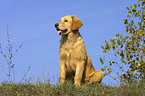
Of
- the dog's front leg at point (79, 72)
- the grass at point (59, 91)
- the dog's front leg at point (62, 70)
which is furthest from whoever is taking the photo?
the dog's front leg at point (62, 70)

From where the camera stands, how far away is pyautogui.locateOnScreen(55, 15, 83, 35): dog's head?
6945 mm

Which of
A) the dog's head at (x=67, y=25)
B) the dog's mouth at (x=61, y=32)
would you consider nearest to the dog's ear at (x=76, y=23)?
the dog's head at (x=67, y=25)

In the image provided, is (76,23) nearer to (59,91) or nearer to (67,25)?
(67,25)

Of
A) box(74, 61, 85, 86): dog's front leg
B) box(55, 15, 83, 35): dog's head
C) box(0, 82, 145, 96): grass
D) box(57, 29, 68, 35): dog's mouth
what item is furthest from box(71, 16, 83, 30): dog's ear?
box(0, 82, 145, 96): grass

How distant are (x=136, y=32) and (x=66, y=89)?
397 centimetres

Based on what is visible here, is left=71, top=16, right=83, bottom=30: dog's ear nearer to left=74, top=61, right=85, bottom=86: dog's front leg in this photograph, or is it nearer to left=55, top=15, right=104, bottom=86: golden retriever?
left=55, top=15, right=104, bottom=86: golden retriever

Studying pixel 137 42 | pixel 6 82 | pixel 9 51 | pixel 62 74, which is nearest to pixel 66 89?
pixel 62 74

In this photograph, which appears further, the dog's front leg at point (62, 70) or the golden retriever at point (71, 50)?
the dog's front leg at point (62, 70)

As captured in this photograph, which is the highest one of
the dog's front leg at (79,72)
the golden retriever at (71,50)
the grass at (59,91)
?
the golden retriever at (71,50)

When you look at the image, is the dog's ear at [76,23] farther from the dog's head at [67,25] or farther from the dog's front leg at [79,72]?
the dog's front leg at [79,72]

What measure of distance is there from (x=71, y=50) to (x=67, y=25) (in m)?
0.74

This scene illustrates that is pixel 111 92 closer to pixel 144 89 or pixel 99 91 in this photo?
pixel 99 91

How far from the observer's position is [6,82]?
24.4 ft

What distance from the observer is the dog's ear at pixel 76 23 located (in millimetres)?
6954
